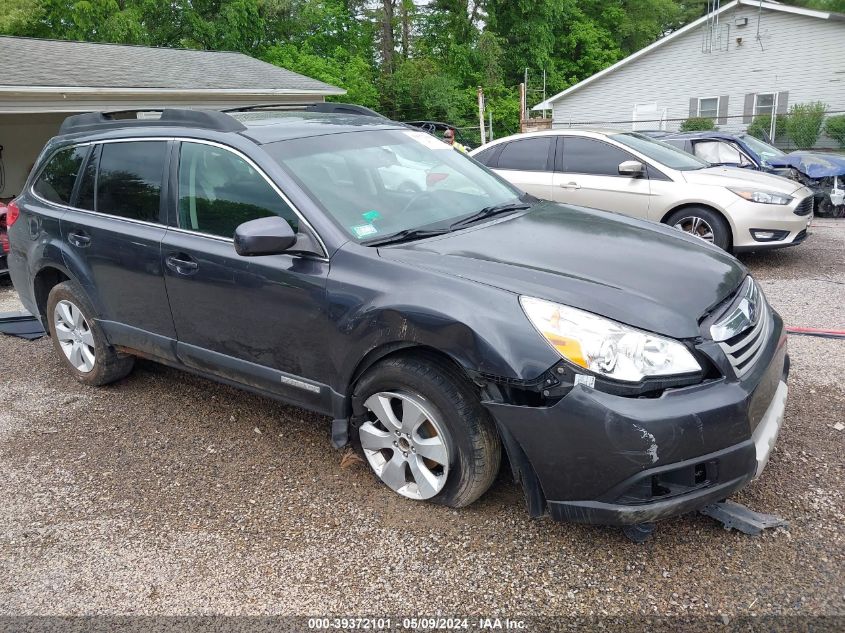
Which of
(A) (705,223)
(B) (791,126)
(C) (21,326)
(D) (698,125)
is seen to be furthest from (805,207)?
(D) (698,125)

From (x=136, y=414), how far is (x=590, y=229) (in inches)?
117

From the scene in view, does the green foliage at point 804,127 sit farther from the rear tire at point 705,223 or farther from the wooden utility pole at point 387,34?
the wooden utility pole at point 387,34

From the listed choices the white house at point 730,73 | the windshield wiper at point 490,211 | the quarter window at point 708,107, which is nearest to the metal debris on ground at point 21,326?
A: the windshield wiper at point 490,211

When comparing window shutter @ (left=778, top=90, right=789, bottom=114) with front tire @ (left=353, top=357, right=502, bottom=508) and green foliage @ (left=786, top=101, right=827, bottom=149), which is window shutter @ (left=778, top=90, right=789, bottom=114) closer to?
green foliage @ (left=786, top=101, right=827, bottom=149)

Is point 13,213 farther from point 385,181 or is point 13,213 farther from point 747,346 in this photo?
point 747,346

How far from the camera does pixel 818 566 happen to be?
266 cm

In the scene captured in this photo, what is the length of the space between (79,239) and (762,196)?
6.31 metres

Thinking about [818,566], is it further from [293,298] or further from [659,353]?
[293,298]

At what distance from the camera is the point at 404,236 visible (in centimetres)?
333

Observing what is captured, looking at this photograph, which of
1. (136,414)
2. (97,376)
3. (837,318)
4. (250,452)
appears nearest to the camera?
(250,452)

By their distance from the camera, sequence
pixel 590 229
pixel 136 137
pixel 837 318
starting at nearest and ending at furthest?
pixel 590 229, pixel 136 137, pixel 837 318

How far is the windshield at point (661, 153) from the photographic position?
25.5 ft

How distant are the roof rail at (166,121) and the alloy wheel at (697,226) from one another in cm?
521

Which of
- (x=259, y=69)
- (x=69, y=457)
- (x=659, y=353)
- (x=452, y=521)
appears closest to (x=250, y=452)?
(x=69, y=457)
